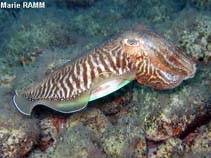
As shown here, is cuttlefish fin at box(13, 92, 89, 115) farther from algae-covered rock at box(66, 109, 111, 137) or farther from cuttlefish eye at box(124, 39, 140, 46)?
cuttlefish eye at box(124, 39, 140, 46)

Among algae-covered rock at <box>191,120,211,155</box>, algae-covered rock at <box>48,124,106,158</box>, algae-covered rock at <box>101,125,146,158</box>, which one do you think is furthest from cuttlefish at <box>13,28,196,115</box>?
algae-covered rock at <box>191,120,211,155</box>

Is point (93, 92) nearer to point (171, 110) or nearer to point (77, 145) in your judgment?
point (77, 145)

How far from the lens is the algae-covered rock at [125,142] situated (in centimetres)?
404

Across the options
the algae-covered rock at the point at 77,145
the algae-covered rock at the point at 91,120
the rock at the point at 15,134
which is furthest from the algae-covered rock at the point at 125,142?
the rock at the point at 15,134

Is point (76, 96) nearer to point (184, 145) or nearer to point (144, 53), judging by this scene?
point (144, 53)

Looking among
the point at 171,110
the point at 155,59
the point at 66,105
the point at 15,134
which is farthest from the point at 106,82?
the point at 15,134

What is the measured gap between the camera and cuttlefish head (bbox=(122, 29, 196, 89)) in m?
4.13

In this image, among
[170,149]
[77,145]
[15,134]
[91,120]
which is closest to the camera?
[77,145]

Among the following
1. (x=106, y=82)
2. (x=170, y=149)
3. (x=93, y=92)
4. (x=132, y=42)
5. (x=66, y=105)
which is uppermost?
(x=132, y=42)

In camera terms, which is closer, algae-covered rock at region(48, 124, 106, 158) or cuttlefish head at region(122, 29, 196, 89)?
algae-covered rock at region(48, 124, 106, 158)

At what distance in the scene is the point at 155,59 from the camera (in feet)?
13.6

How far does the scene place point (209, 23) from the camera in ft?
18.2

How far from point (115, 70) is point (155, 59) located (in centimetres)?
53

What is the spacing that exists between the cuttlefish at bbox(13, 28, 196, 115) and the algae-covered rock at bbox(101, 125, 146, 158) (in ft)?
1.77
